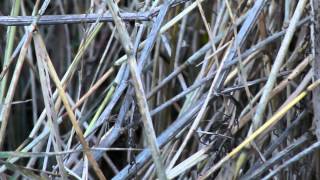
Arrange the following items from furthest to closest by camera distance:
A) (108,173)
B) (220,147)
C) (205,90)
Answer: (108,173), (205,90), (220,147)

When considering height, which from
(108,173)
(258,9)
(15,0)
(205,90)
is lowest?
(108,173)

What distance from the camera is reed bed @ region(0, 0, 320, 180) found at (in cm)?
83

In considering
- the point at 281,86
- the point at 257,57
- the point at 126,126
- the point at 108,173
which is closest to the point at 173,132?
the point at 126,126

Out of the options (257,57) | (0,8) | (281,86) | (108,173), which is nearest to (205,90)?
(257,57)

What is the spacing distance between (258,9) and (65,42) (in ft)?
2.60

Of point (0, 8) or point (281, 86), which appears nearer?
point (281, 86)

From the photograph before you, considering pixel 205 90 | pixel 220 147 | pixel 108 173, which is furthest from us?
pixel 108 173

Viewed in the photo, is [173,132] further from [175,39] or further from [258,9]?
[175,39]

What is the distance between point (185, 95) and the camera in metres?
1.06

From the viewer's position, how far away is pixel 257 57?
45.3 inches

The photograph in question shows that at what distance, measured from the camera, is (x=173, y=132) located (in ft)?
3.11

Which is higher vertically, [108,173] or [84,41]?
[84,41]

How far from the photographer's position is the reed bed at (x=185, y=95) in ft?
2.72

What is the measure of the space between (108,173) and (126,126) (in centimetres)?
66
